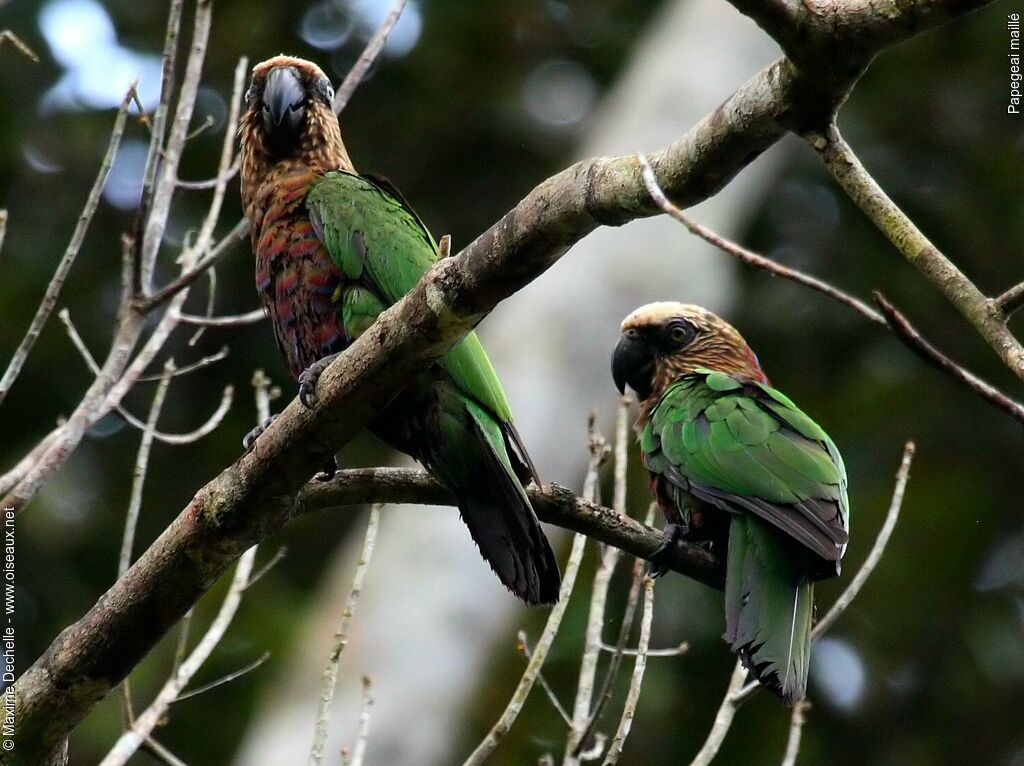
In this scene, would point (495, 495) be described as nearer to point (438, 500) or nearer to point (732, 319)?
point (438, 500)

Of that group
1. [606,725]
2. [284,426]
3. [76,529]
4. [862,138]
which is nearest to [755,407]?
[284,426]

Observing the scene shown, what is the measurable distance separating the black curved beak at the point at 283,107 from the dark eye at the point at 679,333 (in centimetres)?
170

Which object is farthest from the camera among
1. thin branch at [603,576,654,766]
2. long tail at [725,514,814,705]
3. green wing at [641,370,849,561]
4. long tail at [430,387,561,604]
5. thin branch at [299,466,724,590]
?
green wing at [641,370,849,561]

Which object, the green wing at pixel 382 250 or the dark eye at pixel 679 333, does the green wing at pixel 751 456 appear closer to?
the dark eye at pixel 679 333

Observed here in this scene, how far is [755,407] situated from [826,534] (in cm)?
73

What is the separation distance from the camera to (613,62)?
32.6 feet

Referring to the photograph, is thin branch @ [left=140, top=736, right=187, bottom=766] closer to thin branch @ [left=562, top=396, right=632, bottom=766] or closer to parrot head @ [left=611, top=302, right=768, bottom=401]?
thin branch @ [left=562, top=396, right=632, bottom=766]

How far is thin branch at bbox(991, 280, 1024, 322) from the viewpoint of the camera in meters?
1.69

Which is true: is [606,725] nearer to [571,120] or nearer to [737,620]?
[737,620]

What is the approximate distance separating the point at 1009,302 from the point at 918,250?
0.21 meters

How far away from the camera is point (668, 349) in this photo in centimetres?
509

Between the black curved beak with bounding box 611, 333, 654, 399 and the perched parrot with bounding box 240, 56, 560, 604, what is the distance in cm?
137

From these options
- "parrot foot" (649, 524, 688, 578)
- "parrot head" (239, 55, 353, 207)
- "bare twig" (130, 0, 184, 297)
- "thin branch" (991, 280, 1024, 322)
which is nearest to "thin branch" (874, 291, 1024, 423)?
"thin branch" (991, 280, 1024, 322)

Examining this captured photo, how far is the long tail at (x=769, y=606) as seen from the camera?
3.25 m
